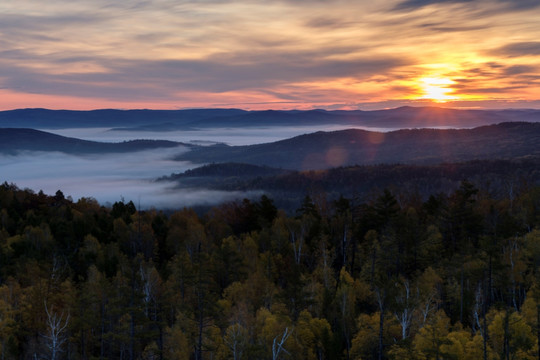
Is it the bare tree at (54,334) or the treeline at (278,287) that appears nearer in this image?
the bare tree at (54,334)

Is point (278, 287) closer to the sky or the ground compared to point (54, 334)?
closer to the sky

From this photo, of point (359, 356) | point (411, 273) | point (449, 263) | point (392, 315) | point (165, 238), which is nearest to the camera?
point (359, 356)

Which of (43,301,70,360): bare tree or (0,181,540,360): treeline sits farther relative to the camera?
(0,181,540,360): treeline

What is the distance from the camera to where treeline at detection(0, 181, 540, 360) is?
4728cm

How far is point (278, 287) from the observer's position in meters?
68.3

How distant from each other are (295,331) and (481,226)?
40.5 meters

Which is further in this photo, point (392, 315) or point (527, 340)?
point (392, 315)

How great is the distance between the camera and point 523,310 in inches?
2010

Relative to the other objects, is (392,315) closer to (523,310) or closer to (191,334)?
(523,310)

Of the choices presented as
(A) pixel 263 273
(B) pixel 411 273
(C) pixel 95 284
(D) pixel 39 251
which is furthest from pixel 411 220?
(D) pixel 39 251

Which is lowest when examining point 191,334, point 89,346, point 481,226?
point 89,346

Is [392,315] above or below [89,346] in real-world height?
above

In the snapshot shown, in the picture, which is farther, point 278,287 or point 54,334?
point 278,287

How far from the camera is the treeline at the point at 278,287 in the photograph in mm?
47281
